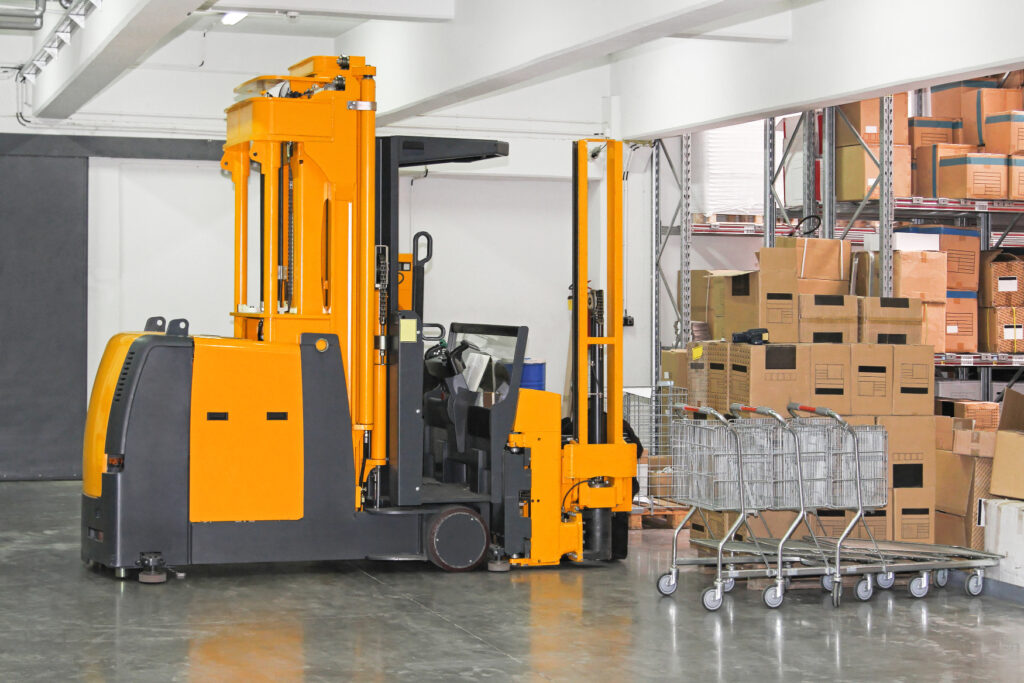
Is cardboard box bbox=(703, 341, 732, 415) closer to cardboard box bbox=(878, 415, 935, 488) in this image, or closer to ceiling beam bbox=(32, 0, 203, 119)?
cardboard box bbox=(878, 415, 935, 488)

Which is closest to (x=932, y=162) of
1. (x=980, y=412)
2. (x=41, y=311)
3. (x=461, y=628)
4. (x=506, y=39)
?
(x=980, y=412)

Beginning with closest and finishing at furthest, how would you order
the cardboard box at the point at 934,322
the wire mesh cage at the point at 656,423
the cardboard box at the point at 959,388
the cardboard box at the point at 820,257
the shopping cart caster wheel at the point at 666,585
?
the shopping cart caster wheel at the point at 666,585 < the wire mesh cage at the point at 656,423 < the cardboard box at the point at 820,257 < the cardboard box at the point at 934,322 < the cardboard box at the point at 959,388

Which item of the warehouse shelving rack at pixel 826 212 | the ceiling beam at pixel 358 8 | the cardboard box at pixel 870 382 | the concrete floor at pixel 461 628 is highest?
the ceiling beam at pixel 358 8

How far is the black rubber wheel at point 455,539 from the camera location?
8.19m

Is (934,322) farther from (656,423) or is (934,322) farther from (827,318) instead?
(656,423)

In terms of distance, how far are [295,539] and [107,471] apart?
1139 mm

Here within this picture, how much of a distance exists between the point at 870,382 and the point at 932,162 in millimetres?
3432

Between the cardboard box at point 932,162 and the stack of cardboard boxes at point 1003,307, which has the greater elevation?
the cardboard box at point 932,162

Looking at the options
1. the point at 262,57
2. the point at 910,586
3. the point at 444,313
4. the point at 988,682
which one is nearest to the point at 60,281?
the point at 262,57

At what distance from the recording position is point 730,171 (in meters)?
14.1

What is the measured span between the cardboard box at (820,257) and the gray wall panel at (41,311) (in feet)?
22.0

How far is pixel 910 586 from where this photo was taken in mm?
7848

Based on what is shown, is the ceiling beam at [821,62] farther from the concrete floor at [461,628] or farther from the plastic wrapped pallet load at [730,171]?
the concrete floor at [461,628]

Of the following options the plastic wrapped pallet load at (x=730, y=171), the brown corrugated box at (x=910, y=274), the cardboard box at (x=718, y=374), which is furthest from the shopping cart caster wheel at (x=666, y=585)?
the plastic wrapped pallet load at (x=730, y=171)
